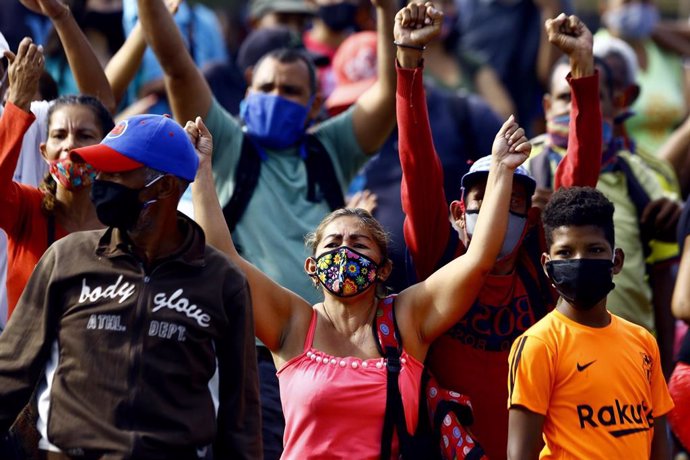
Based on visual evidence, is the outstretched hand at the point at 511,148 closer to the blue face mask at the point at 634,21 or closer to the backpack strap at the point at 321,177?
the backpack strap at the point at 321,177

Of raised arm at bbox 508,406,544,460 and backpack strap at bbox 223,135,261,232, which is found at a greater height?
backpack strap at bbox 223,135,261,232

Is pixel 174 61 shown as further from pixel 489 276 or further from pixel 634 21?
pixel 634 21

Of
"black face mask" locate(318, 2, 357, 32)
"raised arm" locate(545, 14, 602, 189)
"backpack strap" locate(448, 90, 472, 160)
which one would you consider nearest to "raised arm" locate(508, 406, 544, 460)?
"raised arm" locate(545, 14, 602, 189)

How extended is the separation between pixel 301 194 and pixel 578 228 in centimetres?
188

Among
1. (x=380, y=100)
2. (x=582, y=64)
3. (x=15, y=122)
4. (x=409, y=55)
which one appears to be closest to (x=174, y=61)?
(x=380, y=100)

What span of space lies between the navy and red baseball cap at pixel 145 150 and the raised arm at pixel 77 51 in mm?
2033

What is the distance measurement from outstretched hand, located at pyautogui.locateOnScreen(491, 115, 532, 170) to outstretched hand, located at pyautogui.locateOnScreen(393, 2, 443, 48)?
22.4 inches

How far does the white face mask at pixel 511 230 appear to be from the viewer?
5695mm

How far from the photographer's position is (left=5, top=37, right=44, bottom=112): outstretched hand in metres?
5.76

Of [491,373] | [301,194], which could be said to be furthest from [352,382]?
[301,194]

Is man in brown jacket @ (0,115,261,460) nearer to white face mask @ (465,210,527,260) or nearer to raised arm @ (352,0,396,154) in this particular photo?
white face mask @ (465,210,527,260)

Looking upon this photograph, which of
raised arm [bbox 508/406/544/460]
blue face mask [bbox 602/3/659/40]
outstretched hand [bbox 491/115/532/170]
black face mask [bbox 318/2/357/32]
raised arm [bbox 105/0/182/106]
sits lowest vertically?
raised arm [bbox 508/406/544/460]

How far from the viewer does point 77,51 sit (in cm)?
675

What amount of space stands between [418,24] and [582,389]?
167 cm
